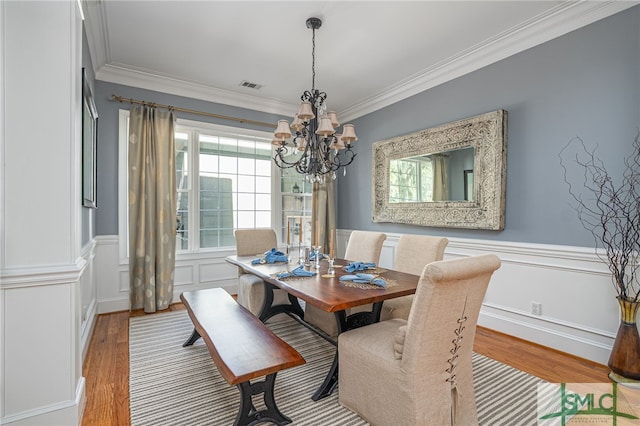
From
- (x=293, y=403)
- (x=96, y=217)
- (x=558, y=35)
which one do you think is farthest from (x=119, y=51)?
(x=558, y=35)

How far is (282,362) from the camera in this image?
155cm

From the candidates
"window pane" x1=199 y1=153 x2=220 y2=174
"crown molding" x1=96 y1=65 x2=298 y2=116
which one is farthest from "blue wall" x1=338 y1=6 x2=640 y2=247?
"window pane" x1=199 y1=153 x2=220 y2=174

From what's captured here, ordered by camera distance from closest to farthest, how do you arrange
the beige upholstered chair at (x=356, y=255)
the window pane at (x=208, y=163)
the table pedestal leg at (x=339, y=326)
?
the table pedestal leg at (x=339, y=326), the beige upholstered chair at (x=356, y=255), the window pane at (x=208, y=163)

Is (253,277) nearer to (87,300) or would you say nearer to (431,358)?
(87,300)

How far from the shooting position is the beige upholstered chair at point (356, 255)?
2.93 m

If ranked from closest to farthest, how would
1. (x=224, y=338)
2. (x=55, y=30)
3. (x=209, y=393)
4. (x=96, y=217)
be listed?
(x=55, y=30)
(x=224, y=338)
(x=209, y=393)
(x=96, y=217)

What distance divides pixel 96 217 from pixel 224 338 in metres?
2.70

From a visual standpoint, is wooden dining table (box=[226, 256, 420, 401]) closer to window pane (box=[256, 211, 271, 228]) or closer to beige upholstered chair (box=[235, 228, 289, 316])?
beige upholstered chair (box=[235, 228, 289, 316])

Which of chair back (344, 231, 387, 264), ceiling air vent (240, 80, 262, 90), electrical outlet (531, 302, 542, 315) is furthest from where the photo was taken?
ceiling air vent (240, 80, 262, 90)

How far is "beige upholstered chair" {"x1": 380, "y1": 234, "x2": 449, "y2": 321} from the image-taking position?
102 inches

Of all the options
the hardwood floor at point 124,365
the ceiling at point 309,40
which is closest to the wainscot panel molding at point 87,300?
the hardwood floor at point 124,365

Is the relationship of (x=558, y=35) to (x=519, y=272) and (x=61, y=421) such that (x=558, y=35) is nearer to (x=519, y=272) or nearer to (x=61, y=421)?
(x=519, y=272)

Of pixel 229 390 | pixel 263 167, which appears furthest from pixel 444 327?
pixel 263 167

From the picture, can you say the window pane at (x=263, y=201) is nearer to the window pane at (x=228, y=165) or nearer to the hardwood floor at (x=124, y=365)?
the window pane at (x=228, y=165)
